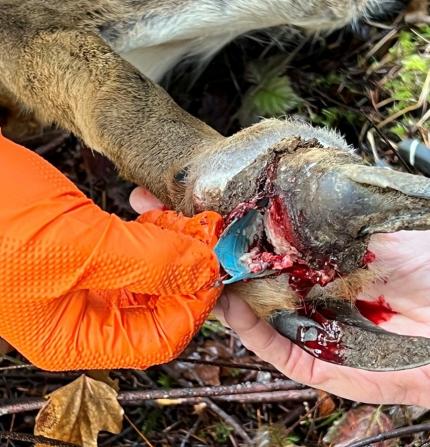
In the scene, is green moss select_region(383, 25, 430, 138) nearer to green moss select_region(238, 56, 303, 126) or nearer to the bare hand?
green moss select_region(238, 56, 303, 126)

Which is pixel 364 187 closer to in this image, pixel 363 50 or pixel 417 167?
pixel 417 167

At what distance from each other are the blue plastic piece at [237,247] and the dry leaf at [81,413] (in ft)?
5.04

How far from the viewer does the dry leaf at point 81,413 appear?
384 cm

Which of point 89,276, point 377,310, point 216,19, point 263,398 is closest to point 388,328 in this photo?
point 377,310

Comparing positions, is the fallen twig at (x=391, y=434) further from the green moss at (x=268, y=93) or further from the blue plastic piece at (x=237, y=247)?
the green moss at (x=268, y=93)

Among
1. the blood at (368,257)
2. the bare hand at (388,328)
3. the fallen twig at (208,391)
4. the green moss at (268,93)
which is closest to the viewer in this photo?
the blood at (368,257)

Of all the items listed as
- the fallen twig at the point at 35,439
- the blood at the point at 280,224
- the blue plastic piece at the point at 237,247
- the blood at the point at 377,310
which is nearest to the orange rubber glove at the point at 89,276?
the blue plastic piece at the point at 237,247

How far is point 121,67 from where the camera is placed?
11.1ft

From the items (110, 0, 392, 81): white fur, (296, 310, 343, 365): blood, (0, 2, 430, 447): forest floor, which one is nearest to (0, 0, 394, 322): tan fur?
(110, 0, 392, 81): white fur

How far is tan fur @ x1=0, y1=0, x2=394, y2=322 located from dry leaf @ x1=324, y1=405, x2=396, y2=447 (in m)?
1.41

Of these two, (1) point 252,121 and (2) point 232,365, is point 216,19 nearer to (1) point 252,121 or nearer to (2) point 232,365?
(1) point 252,121

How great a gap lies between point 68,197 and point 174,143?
0.81m

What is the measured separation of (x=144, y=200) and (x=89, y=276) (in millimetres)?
1066

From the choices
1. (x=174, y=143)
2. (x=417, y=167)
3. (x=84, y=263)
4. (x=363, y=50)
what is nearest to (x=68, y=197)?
(x=84, y=263)
